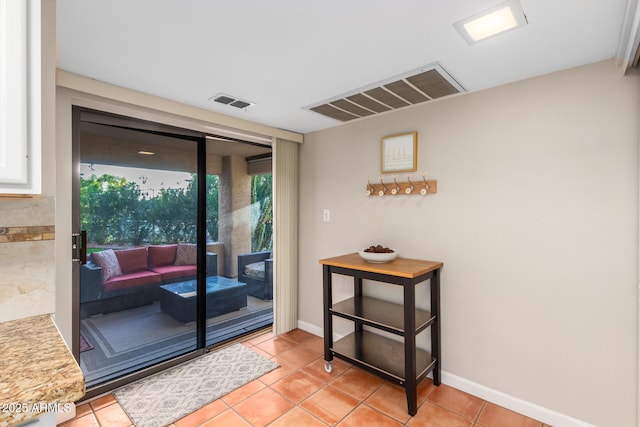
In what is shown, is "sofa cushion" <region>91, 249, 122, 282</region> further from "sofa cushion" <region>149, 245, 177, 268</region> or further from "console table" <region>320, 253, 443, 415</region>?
→ "console table" <region>320, 253, 443, 415</region>

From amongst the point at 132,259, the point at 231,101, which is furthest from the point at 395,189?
the point at 132,259

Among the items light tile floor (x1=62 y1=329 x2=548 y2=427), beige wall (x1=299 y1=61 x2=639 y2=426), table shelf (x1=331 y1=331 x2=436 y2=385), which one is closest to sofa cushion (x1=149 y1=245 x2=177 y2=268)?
light tile floor (x1=62 y1=329 x2=548 y2=427)

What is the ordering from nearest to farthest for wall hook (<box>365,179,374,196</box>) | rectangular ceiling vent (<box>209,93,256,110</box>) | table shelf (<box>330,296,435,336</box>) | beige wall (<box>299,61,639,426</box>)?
beige wall (<box>299,61,639,426</box>) → table shelf (<box>330,296,435,336</box>) → rectangular ceiling vent (<box>209,93,256,110</box>) → wall hook (<box>365,179,374,196</box>)


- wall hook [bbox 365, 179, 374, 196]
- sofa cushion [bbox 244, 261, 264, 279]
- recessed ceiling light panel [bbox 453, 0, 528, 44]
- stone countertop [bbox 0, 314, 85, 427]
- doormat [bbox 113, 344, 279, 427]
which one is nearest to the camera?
stone countertop [bbox 0, 314, 85, 427]

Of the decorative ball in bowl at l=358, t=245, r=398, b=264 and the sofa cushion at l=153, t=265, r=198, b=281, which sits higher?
A: the decorative ball in bowl at l=358, t=245, r=398, b=264

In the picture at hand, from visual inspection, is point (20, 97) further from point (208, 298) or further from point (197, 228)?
point (208, 298)

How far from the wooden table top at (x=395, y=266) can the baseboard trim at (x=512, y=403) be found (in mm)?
885

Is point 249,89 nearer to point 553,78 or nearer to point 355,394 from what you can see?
point 553,78

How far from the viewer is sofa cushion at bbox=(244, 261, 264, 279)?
3404mm

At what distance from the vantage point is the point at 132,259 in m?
2.49

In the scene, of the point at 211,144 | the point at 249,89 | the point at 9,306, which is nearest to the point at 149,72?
the point at 249,89

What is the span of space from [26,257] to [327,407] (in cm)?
194

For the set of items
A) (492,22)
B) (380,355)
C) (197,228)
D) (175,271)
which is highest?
(492,22)

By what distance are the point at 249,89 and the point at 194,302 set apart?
1.97m
